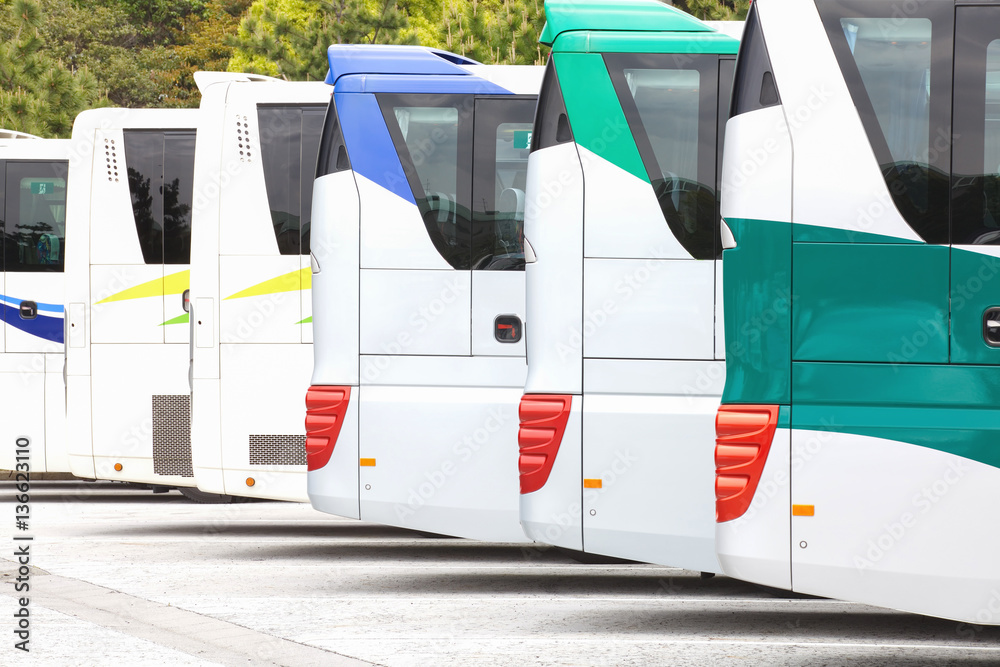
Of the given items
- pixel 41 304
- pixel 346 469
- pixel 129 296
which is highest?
pixel 129 296

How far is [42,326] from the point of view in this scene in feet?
48.5

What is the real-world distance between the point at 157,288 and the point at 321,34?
36.0 feet

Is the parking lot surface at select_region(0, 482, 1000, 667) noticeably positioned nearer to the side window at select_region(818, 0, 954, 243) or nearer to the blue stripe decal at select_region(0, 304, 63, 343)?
the side window at select_region(818, 0, 954, 243)

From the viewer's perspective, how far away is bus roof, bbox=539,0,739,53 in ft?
26.4

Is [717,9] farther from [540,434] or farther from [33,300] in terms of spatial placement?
[540,434]

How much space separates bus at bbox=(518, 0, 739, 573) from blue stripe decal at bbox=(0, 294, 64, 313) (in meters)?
8.33

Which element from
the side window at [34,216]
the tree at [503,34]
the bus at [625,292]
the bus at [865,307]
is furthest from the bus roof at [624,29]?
the tree at [503,34]

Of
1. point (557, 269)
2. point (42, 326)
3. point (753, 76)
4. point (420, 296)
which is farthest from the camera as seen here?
point (42, 326)

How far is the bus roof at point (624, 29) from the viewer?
8.04 metres

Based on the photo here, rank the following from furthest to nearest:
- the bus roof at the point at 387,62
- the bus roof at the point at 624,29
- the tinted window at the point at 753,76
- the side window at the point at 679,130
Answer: the bus roof at the point at 387,62 < the bus roof at the point at 624,29 < the side window at the point at 679,130 < the tinted window at the point at 753,76

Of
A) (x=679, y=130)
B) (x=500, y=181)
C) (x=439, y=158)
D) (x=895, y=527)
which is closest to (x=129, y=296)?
(x=439, y=158)

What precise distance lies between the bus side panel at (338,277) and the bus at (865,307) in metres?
3.91

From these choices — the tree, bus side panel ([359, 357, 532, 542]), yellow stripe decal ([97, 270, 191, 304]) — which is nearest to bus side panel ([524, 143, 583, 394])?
bus side panel ([359, 357, 532, 542])

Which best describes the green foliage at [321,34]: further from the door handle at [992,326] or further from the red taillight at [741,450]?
the door handle at [992,326]
